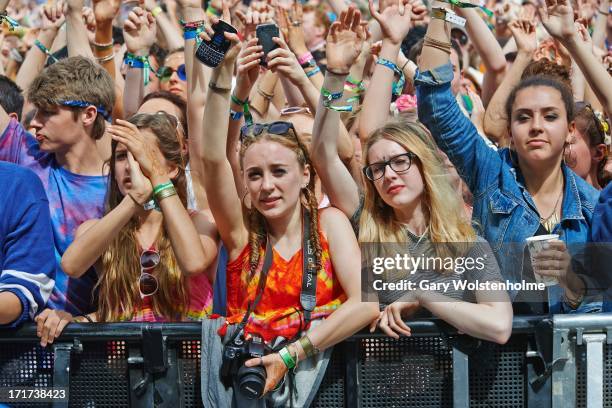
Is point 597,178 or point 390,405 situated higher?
point 597,178

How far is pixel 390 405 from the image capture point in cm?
310

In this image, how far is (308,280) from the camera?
3195 mm

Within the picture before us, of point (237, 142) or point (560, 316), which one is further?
point (237, 142)

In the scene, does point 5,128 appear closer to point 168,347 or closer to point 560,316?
point 168,347

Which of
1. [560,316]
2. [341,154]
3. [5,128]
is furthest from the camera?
[5,128]

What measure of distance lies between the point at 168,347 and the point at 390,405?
81cm

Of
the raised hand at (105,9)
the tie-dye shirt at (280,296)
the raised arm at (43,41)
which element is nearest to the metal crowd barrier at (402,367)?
the tie-dye shirt at (280,296)

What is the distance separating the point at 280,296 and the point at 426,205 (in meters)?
0.70

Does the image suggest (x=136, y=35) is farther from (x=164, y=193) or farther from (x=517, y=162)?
(x=517, y=162)

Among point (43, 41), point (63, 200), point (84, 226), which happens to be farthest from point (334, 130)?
point (43, 41)

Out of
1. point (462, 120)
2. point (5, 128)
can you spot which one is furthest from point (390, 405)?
point (5, 128)

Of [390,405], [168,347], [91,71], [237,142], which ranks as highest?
[91,71]

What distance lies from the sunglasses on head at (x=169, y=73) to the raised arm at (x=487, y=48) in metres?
1.83

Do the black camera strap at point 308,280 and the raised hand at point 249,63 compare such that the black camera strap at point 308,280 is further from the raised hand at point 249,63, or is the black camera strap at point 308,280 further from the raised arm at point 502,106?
the raised arm at point 502,106
